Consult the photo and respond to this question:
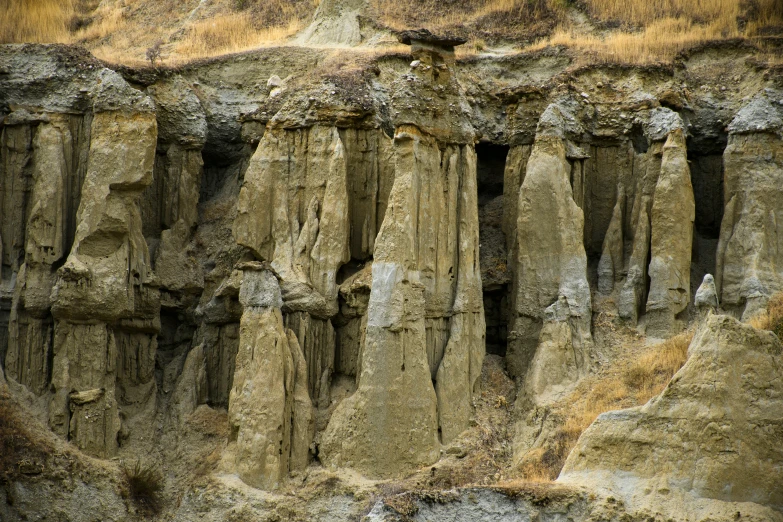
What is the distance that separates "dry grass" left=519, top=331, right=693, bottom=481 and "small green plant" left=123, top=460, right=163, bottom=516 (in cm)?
816

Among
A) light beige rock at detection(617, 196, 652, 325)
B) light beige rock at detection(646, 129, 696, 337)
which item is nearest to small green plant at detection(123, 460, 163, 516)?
light beige rock at detection(617, 196, 652, 325)

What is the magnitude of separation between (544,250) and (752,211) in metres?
4.93

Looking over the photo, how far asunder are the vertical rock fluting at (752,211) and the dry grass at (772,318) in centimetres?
43

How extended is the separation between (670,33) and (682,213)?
854cm

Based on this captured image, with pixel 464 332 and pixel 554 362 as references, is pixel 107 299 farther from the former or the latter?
pixel 554 362

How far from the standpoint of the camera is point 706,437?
24094 millimetres

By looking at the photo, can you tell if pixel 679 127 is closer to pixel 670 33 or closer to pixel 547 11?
pixel 670 33

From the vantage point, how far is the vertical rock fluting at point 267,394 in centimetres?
3025

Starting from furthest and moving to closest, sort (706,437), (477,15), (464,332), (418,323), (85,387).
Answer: (477,15) < (85,387) < (464,332) < (418,323) < (706,437)

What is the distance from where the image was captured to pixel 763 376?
948 inches

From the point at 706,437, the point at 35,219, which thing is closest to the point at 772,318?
the point at 706,437

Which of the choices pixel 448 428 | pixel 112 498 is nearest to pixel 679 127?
pixel 448 428

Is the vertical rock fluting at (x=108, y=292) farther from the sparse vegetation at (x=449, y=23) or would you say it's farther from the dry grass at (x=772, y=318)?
the dry grass at (x=772, y=318)

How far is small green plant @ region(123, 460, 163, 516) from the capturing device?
1222 inches
